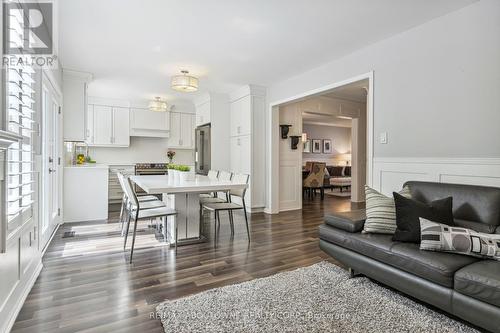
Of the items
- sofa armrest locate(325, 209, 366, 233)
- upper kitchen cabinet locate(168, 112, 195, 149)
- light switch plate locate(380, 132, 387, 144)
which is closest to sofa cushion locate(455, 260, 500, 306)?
sofa armrest locate(325, 209, 366, 233)

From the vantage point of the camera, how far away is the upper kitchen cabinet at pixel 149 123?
6910mm

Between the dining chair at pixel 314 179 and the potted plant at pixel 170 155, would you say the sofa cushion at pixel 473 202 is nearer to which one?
the dining chair at pixel 314 179

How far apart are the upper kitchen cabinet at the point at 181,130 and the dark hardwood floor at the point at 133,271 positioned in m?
3.53

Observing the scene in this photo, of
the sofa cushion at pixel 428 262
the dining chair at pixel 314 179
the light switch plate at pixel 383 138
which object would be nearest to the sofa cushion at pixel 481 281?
the sofa cushion at pixel 428 262

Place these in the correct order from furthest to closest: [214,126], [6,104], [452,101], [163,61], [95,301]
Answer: [214,126], [163,61], [452,101], [95,301], [6,104]

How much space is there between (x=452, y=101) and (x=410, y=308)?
6.36ft

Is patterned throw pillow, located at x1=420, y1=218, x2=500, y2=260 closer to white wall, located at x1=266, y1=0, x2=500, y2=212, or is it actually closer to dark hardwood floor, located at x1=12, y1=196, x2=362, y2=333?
white wall, located at x1=266, y1=0, x2=500, y2=212

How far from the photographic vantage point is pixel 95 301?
207 centimetres

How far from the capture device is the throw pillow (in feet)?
6.92

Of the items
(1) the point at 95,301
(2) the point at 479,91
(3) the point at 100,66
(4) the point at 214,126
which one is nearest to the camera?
(1) the point at 95,301

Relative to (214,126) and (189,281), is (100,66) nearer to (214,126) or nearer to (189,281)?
(214,126)

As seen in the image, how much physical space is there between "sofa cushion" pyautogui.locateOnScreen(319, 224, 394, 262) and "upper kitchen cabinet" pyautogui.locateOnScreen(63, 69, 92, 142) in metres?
4.11

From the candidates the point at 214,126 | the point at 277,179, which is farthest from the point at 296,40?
the point at 214,126

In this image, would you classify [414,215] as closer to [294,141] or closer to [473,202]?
[473,202]
